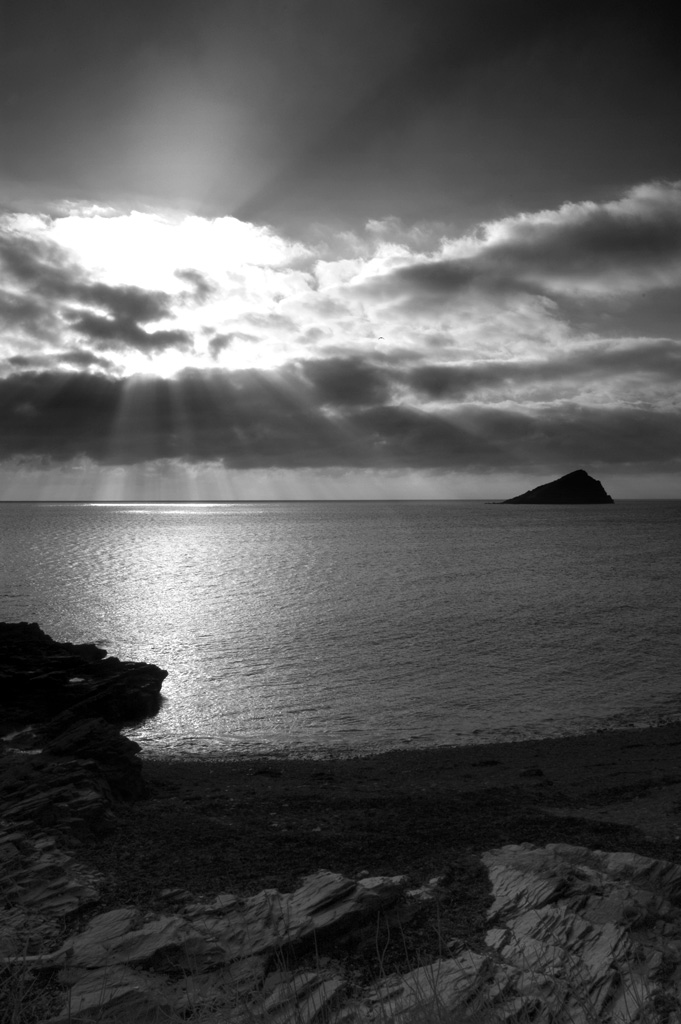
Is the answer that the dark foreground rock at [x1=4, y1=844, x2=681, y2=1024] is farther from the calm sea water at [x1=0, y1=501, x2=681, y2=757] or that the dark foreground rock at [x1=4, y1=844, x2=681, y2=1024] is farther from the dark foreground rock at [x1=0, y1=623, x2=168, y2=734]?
the dark foreground rock at [x1=0, y1=623, x2=168, y2=734]

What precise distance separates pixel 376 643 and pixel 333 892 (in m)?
27.0

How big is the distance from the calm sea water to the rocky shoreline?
5343 millimetres

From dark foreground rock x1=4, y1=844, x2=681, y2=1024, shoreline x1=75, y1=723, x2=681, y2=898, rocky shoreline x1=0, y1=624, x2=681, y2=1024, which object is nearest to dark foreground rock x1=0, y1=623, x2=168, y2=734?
shoreline x1=75, y1=723, x2=681, y2=898

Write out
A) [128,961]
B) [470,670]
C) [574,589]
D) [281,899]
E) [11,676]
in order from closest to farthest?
1. [128,961]
2. [281,899]
3. [11,676]
4. [470,670]
5. [574,589]

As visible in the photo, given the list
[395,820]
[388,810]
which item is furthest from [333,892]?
[388,810]

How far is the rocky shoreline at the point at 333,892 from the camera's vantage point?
6496 millimetres

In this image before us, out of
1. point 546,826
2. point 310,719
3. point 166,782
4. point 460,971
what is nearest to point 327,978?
point 460,971

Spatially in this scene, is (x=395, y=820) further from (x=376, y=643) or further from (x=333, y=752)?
(x=376, y=643)

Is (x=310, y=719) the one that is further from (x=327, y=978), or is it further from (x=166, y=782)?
(x=327, y=978)

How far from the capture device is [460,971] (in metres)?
6.92

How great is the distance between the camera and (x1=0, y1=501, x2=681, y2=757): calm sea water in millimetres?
23344

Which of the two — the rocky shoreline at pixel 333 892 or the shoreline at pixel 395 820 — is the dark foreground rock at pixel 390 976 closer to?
the rocky shoreline at pixel 333 892

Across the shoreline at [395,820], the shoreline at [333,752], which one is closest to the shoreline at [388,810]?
the shoreline at [395,820]

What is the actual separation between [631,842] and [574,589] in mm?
46288
